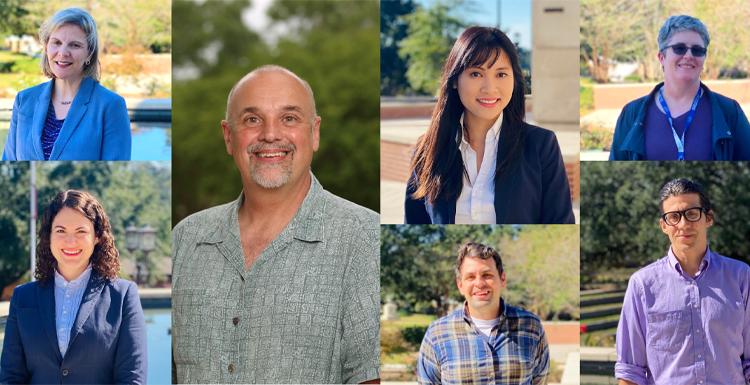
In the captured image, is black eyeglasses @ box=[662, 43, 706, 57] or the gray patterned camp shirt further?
black eyeglasses @ box=[662, 43, 706, 57]

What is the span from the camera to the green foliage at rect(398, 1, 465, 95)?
529 centimetres

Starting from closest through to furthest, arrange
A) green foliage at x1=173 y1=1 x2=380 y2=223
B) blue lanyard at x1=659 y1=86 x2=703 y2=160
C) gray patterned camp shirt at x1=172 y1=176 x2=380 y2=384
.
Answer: gray patterned camp shirt at x1=172 y1=176 x2=380 y2=384 → blue lanyard at x1=659 y1=86 x2=703 y2=160 → green foliage at x1=173 y1=1 x2=380 y2=223

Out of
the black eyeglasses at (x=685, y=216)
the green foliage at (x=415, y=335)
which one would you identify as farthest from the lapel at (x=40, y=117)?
the black eyeglasses at (x=685, y=216)

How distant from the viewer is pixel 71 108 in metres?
5.30

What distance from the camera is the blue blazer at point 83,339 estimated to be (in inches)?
206

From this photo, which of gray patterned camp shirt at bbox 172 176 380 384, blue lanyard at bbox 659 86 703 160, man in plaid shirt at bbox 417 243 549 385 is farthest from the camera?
blue lanyard at bbox 659 86 703 160

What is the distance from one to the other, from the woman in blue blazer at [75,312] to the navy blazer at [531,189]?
1.59 meters

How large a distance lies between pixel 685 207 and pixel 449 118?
4.25 ft

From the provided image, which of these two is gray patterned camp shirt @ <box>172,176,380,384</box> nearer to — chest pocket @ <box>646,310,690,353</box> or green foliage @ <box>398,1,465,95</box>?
green foliage @ <box>398,1,465,95</box>

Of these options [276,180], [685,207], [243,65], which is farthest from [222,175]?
[685,207]

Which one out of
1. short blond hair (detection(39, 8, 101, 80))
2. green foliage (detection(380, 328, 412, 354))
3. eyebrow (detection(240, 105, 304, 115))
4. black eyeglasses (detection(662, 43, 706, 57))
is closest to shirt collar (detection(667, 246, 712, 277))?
black eyeglasses (detection(662, 43, 706, 57))

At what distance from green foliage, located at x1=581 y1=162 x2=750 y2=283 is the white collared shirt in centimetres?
49

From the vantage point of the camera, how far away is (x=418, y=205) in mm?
5344

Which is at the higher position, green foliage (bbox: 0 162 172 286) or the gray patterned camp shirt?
green foliage (bbox: 0 162 172 286)
